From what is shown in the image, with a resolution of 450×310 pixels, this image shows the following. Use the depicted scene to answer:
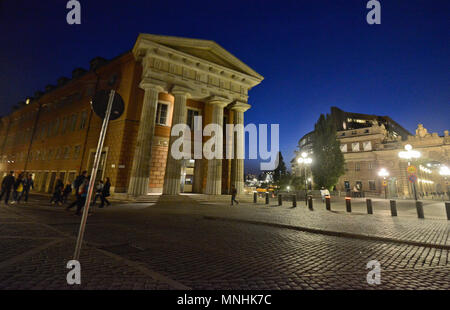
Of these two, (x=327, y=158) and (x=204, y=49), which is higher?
(x=204, y=49)

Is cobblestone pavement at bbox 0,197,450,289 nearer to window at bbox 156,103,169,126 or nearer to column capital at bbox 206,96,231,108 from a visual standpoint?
window at bbox 156,103,169,126

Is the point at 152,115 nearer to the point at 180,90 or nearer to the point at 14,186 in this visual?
the point at 180,90

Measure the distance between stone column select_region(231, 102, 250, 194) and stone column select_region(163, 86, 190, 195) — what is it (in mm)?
5848

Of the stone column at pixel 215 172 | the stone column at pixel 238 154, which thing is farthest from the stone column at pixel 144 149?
the stone column at pixel 238 154

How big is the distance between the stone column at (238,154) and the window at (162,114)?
7.06 meters

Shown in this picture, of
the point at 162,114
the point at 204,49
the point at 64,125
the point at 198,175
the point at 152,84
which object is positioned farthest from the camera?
the point at 64,125

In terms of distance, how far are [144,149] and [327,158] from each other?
94.4 feet

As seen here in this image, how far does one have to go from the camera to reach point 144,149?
49.1ft

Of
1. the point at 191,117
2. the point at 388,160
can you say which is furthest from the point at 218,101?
the point at 388,160

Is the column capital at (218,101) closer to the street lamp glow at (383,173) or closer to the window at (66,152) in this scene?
the window at (66,152)

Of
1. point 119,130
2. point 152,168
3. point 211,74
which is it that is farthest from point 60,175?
point 211,74

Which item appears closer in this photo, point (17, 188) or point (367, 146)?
point (17, 188)

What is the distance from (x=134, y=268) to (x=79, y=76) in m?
31.4

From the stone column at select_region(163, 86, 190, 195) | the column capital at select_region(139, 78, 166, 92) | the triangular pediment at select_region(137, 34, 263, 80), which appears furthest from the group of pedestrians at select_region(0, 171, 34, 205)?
the triangular pediment at select_region(137, 34, 263, 80)
